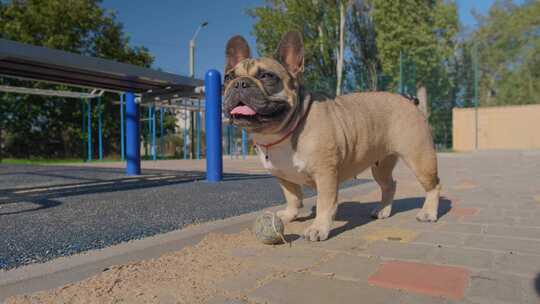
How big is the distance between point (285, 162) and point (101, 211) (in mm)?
1911

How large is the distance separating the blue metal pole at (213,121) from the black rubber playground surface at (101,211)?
1.43 ft

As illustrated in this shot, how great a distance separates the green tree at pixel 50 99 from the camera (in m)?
20.4

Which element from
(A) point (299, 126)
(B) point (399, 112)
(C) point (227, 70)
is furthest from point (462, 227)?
(C) point (227, 70)

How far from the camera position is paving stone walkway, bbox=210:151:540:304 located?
170cm

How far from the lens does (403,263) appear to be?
212 centimetres

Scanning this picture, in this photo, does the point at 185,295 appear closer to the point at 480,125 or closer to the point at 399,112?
the point at 399,112

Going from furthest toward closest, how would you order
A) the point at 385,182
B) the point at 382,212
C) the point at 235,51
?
the point at 385,182
the point at 382,212
the point at 235,51

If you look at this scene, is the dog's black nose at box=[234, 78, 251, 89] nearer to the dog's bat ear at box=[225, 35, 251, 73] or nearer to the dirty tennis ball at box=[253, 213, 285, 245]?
the dog's bat ear at box=[225, 35, 251, 73]

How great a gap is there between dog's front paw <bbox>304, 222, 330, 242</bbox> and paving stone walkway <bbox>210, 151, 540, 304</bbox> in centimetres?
7

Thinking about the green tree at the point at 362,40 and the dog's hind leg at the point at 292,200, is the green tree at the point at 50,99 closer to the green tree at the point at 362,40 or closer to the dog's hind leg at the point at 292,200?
the green tree at the point at 362,40

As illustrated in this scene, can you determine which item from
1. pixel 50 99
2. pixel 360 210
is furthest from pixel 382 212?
pixel 50 99

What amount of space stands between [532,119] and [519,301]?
26.1 metres

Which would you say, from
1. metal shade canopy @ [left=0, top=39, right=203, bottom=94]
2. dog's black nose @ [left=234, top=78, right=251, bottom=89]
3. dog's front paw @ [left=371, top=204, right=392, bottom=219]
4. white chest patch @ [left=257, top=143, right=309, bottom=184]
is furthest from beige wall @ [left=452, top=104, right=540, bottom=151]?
dog's black nose @ [left=234, top=78, right=251, bottom=89]

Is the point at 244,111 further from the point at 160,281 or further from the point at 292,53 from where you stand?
the point at 160,281
